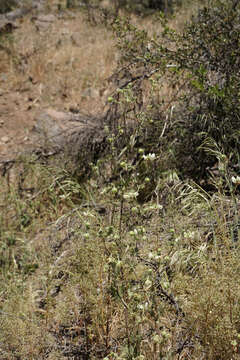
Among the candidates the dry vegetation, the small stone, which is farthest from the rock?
the dry vegetation

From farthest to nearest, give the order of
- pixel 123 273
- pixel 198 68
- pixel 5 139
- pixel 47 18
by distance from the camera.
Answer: pixel 47 18
pixel 5 139
pixel 198 68
pixel 123 273

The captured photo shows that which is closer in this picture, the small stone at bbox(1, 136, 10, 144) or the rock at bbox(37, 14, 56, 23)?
the small stone at bbox(1, 136, 10, 144)

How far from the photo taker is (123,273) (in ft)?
6.13

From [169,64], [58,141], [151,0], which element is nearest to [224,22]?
[169,64]

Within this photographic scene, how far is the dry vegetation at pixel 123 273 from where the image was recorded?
1.74 metres

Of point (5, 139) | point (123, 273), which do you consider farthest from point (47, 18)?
point (123, 273)

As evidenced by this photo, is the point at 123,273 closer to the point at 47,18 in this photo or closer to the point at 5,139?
the point at 5,139

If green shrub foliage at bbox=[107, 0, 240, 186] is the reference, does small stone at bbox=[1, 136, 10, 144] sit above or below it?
below

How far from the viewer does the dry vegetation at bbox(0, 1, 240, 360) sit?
1735 mm

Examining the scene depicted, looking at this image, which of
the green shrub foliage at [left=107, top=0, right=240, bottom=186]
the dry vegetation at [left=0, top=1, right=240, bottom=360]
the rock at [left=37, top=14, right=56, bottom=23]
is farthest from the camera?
the rock at [left=37, top=14, right=56, bottom=23]

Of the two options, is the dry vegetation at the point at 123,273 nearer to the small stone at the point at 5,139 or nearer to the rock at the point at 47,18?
the small stone at the point at 5,139

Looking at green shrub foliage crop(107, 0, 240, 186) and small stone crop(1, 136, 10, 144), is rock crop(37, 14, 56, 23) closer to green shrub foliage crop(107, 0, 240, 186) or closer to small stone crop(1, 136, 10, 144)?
small stone crop(1, 136, 10, 144)

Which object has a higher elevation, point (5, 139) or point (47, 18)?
point (47, 18)

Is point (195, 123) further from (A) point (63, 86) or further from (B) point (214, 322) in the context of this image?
(A) point (63, 86)
